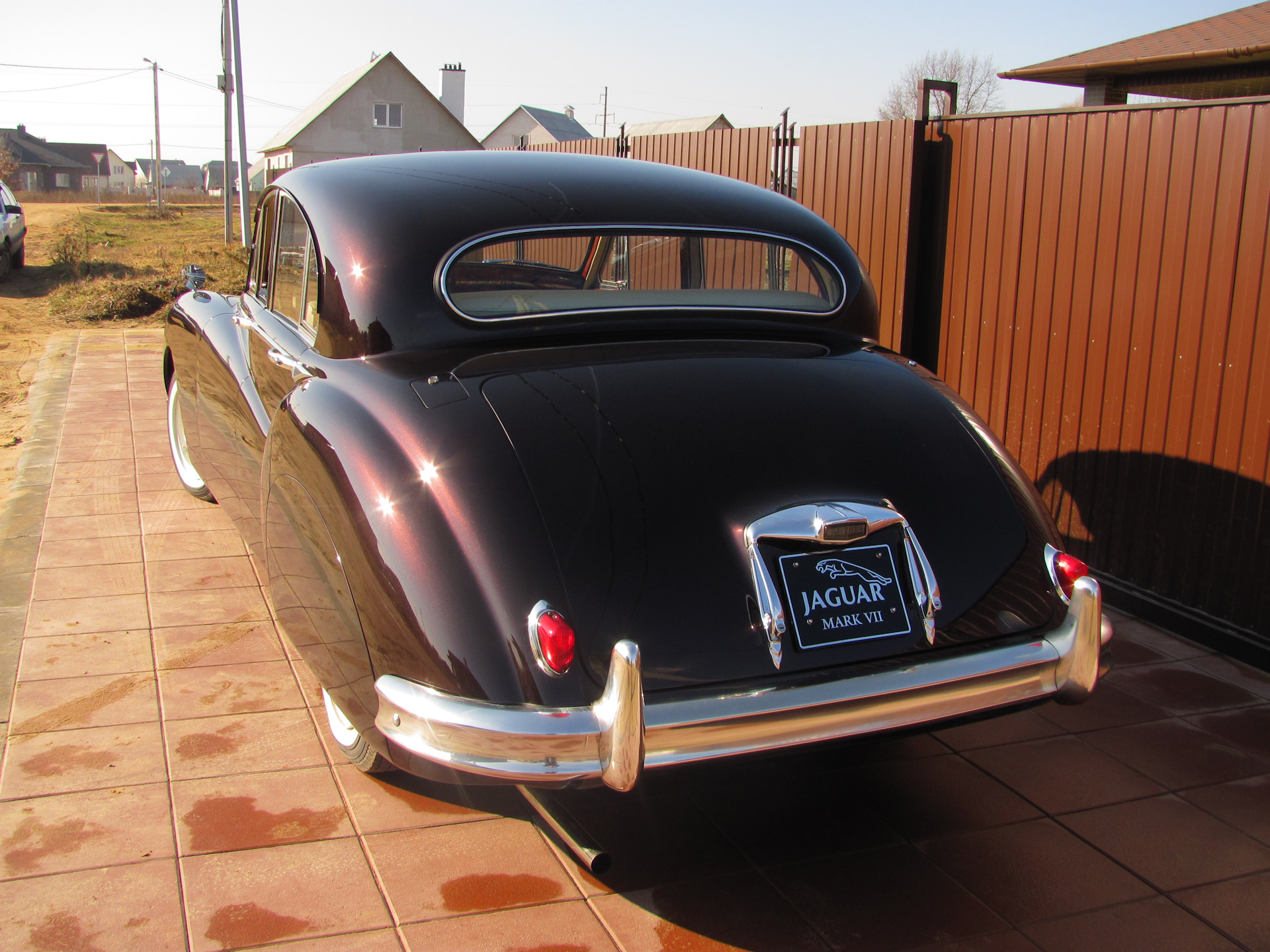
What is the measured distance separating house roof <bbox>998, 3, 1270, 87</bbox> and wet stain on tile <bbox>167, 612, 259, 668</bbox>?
40.8ft

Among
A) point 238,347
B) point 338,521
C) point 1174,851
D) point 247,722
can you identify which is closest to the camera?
point 338,521

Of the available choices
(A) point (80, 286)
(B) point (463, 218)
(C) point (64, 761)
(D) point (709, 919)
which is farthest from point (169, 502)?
(A) point (80, 286)

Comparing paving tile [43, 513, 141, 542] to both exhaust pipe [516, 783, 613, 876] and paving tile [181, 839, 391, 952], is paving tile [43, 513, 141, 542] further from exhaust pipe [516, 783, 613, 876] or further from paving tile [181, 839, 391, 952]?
exhaust pipe [516, 783, 613, 876]

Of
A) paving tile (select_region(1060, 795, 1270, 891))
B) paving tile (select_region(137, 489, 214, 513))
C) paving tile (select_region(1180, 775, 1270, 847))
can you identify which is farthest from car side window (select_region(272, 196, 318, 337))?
paving tile (select_region(1180, 775, 1270, 847))

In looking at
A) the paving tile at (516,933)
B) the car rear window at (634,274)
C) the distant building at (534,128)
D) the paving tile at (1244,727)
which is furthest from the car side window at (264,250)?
the distant building at (534,128)

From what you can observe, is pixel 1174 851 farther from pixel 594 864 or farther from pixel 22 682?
pixel 22 682

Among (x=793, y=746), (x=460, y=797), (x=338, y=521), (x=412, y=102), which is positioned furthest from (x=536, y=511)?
(x=412, y=102)

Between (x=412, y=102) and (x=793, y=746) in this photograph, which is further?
(x=412, y=102)

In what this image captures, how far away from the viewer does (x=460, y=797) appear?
285cm

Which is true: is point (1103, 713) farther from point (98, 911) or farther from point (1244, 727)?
point (98, 911)

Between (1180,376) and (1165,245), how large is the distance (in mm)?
548

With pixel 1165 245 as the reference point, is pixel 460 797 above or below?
below

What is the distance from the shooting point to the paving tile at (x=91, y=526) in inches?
191

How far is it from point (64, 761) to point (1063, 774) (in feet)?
9.75
